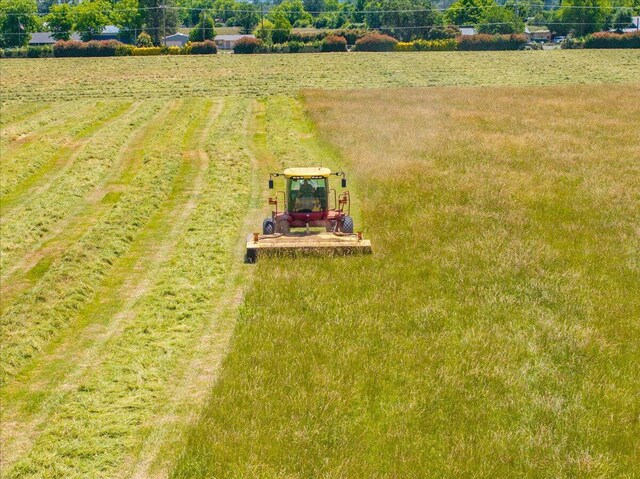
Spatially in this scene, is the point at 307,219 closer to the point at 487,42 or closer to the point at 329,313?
the point at 329,313

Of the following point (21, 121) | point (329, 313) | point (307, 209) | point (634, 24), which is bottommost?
point (634, 24)

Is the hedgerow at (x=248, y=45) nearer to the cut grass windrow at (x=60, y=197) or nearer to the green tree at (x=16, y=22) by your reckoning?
the green tree at (x=16, y=22)

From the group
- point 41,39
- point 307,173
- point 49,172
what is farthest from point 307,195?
point 41,39

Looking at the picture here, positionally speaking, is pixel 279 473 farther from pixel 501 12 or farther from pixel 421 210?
pixel 501 12

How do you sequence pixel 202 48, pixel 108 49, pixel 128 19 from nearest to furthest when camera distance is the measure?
1. pixel 108 49
2. pixel 202 48
3. pixel 128 19

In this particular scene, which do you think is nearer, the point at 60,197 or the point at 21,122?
the point at 60,197

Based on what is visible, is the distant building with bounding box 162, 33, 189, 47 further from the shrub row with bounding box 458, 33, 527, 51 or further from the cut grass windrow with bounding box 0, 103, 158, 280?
the cut grass windrow with bounding box 0, 103, 158, 280

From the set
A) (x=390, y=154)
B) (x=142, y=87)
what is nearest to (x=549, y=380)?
(x=390, y=154)
